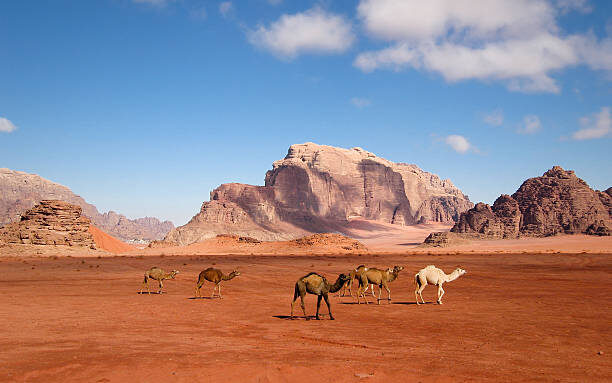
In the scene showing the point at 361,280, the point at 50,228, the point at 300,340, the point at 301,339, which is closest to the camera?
the point at 300,340

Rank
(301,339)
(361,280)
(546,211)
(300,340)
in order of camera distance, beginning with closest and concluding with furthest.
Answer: (300,340) < (301,339) < (361,280) < (546,211)

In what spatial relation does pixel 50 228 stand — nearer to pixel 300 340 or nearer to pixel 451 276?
pixel 451 276

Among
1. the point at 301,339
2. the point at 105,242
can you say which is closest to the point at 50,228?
the point at 105,242

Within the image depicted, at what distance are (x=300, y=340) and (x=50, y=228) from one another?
69346mm

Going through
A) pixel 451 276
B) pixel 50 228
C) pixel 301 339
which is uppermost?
pixel 50 228

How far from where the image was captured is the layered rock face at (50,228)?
66.1m

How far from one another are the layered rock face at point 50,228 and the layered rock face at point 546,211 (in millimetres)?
91751

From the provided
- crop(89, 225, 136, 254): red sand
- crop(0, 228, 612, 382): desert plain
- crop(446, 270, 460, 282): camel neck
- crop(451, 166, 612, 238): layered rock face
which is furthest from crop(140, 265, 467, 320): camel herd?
crop(451, 166, 612, 238): layered rock face

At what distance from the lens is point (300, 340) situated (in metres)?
10.4

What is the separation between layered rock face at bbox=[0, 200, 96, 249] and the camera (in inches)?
2603

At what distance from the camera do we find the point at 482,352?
918 centimetres

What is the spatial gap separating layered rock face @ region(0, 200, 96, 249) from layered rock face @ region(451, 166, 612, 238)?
91.8 meters

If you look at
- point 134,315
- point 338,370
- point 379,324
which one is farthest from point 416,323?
point 134,315

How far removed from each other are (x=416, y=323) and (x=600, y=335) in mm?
4462
